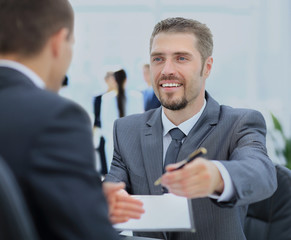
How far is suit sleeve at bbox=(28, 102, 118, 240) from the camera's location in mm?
710

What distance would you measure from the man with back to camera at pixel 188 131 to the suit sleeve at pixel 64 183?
716 millimetres

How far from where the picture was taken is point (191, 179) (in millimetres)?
1079

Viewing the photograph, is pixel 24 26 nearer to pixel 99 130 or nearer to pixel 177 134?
pixel 177 134

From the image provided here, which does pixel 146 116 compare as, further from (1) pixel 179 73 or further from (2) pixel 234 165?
(2) pixel 234 165

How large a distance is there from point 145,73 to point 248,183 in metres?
4.54

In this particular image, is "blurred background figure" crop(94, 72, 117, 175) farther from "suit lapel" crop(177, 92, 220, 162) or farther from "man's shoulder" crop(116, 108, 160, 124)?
"suit lapel" crop(177, 92, 220, 162)

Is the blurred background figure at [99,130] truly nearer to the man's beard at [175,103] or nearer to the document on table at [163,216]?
the man's beard at [175,103]

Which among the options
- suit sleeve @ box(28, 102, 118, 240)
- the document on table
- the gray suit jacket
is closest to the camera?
suit sleeve @ box(28, 102, 118, 240)

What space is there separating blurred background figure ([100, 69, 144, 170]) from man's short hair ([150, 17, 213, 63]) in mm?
2964

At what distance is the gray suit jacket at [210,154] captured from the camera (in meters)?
1.39

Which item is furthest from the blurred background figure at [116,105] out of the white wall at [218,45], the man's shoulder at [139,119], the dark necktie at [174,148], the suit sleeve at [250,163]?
the suit sleeve at [250,163]

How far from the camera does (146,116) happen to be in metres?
1.89

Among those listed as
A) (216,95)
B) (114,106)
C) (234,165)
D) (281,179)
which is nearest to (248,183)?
(234,165)

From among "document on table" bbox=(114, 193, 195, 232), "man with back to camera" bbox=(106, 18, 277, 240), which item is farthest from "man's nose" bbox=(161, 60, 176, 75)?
"document on table" bbox=(114, 193, 195, 232)
